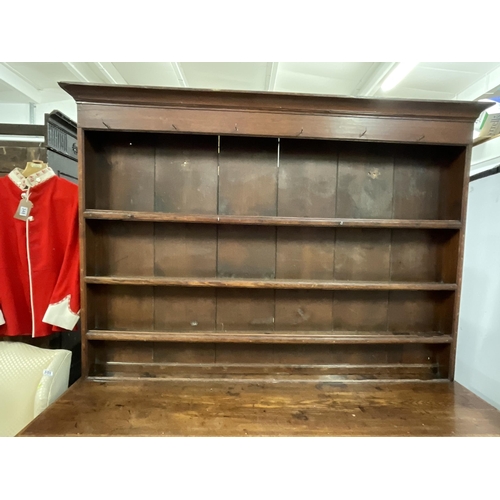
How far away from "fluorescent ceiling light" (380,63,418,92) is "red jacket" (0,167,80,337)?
6.71 ft

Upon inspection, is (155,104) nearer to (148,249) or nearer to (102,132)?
(102,132)

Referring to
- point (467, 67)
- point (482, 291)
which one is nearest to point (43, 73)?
point (467, 67)

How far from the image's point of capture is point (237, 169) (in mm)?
1452

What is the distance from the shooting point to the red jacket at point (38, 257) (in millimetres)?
1331

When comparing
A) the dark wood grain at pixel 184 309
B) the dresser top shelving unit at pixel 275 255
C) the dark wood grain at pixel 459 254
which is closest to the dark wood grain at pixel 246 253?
the dresser top shelving unit at pixel 275 255

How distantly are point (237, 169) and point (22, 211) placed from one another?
100 centimetres

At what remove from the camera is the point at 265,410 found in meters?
1.16

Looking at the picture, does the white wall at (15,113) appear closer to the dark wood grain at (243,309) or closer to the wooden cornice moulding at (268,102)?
the wooden cornice moulding at (268,102)

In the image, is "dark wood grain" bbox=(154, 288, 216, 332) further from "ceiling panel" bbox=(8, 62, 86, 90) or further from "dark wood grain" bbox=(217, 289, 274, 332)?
"ceiling panel" bbox=(8, 62, 86, 90)

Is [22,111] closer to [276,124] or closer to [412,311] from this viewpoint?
[276,124]

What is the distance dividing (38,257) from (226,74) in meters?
1.68

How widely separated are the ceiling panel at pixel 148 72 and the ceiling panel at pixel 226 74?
121 mm
